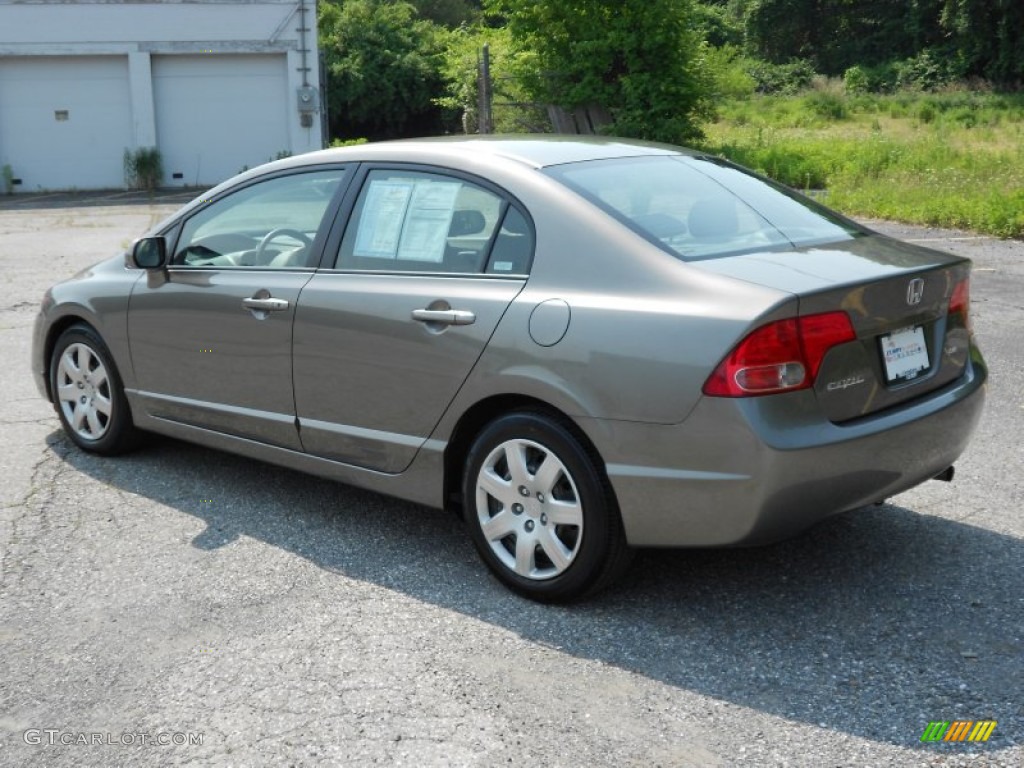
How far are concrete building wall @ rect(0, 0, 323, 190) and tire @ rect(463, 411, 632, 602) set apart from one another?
77.7ft

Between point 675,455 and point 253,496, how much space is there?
2406 millimetres

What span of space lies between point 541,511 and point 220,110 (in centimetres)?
2497

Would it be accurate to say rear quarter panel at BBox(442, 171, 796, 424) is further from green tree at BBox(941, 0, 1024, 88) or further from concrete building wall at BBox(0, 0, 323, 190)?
green tree at BBox(941, 0, 1024, 88)

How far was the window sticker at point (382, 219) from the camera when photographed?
4.62 m

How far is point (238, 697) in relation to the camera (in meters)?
3.51

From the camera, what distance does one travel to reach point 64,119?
27.0 m

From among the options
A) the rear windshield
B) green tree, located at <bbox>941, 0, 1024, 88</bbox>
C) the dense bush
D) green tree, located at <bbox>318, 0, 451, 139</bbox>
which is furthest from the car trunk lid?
the dense bush

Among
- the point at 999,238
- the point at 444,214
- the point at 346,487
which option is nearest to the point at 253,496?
the point at 346,487

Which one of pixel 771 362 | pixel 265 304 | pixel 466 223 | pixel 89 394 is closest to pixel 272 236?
pixel 265 304

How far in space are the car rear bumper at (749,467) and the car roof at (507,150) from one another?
1.22 m

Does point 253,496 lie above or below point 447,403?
below

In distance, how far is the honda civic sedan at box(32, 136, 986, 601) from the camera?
3641mm

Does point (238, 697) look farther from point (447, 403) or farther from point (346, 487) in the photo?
point (346, 487)

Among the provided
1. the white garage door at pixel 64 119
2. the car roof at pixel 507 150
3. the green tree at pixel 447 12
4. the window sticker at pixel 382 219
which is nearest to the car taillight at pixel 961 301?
the car roof at pixel 507 150
